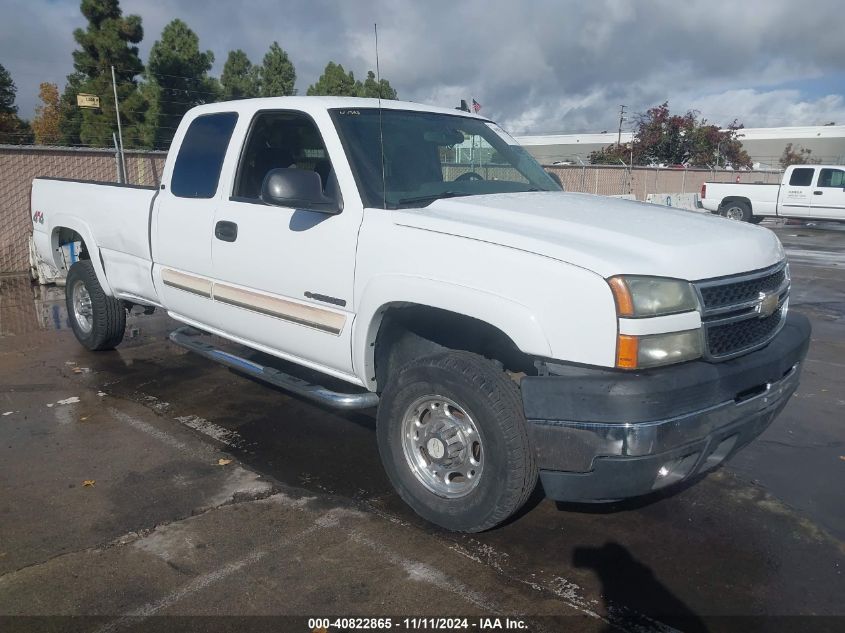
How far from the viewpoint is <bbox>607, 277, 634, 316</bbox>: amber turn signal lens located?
9.58ft

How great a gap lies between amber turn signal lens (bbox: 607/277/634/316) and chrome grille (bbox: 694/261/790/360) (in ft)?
1.23

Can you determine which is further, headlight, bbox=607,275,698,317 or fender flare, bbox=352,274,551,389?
fender flare, bbox=352,274,551,389

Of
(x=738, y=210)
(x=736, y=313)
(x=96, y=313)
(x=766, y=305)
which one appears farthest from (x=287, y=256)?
(x=738, y=210)

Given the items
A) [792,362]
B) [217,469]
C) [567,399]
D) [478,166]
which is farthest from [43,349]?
[792,362]

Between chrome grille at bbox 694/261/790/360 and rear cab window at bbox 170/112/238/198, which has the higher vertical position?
rear cab window at bbox 170/112/238/198

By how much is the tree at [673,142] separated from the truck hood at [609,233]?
34060 millimetres

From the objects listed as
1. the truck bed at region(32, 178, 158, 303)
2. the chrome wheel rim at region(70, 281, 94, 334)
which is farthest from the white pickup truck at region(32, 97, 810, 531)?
the chrome wheel rim at region(70, 281, 94, 334)

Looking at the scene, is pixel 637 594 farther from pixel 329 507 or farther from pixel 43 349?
pixel 43 349

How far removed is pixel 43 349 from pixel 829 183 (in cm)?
2221

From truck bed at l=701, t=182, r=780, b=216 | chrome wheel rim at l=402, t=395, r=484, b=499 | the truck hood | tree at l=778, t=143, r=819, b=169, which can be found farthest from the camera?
tree at l=778, t=143, r=819, b=169

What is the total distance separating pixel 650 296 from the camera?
2.98 m

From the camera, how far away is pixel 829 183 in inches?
862

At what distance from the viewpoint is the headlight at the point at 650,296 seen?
115 inches

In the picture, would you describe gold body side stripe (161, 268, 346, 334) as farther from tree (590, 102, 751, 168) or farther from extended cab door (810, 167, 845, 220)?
tree (590, 102, 751, 168)
